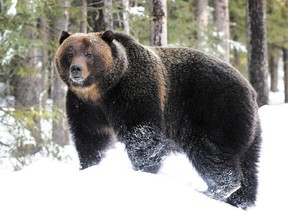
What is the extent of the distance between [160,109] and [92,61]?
2.93 feet

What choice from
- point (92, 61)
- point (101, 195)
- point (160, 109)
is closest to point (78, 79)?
point (92, 61)

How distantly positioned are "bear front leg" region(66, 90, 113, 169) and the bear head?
16 cm

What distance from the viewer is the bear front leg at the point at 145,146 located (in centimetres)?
520

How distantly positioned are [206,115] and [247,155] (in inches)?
29.2

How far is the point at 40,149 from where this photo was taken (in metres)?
11.8

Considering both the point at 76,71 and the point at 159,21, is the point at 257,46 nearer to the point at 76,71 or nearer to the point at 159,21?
the point at 159,21

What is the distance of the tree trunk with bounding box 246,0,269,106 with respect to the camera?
453 inches

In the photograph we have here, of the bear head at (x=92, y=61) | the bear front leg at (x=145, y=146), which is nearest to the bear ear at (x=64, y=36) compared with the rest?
the bear head at (x=92, y=61)

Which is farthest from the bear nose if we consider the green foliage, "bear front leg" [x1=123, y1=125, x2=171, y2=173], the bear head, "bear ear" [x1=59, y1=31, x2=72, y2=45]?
the green foliage

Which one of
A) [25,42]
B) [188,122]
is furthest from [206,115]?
[25,42]

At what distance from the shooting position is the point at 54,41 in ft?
33.9

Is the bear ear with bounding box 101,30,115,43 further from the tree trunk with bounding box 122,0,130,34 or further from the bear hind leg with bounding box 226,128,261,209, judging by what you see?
the tree trunk with bounding box 122,0,130,34

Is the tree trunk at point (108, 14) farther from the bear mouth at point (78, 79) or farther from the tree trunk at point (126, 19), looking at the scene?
the bear mouth at point (78, 79)

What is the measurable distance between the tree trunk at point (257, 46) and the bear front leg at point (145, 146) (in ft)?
22.2
